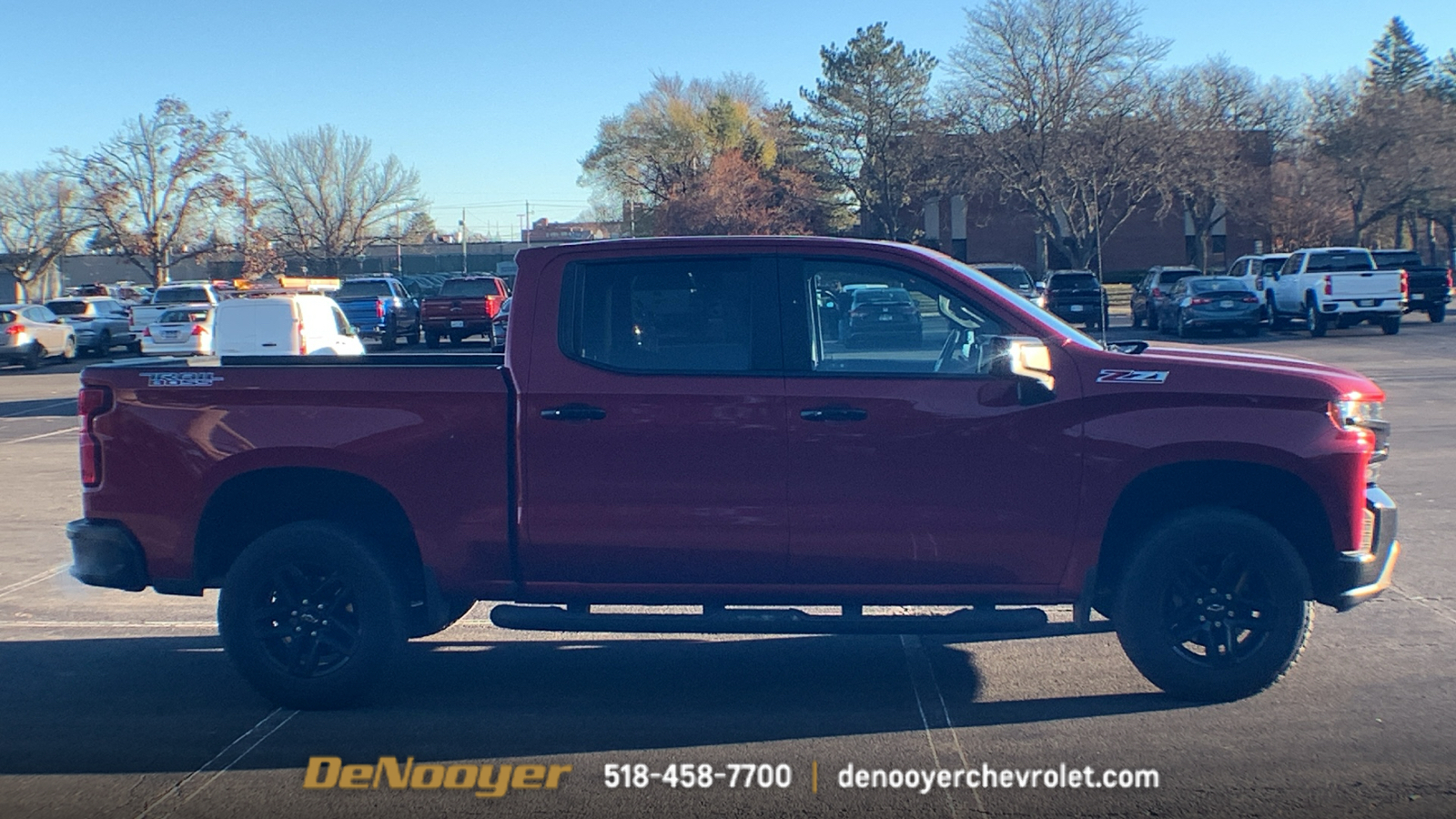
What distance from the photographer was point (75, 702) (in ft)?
18.9

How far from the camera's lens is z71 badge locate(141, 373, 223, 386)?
5473 millimetres

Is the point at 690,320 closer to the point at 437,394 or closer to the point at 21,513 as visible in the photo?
the point at 437,394

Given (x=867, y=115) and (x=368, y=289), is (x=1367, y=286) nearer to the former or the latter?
(x=368, y=289)

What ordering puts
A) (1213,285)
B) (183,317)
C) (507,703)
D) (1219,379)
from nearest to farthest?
1. (1219,379)
2. (507,703)
3. (183,317)
4. (1213,285)

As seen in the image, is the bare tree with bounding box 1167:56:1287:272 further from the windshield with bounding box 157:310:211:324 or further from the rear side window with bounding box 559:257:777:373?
the rear side window with bounding box 559:257:777:373

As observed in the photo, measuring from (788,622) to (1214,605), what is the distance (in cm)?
183

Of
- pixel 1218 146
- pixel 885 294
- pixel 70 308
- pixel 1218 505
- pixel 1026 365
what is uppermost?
pixel 1218 146

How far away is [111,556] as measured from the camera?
5570mm

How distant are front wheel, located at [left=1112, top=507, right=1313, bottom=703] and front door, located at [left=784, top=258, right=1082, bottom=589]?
0.42m

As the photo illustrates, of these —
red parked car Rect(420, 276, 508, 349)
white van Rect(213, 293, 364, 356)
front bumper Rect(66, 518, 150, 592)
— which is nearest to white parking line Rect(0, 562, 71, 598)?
front bumper Rect(66, 518, 150, 592)

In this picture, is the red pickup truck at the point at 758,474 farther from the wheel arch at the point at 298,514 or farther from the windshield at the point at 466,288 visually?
the windshield at the point at 466,288

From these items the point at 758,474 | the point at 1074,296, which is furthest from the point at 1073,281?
the point at 758,474

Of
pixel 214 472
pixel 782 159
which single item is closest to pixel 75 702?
pixel 214 472

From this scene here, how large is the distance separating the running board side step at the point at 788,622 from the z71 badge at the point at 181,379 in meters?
1.60
